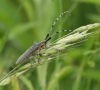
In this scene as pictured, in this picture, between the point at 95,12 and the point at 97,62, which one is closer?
the point at 97,62

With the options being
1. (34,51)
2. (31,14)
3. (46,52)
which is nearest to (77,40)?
(46,52)

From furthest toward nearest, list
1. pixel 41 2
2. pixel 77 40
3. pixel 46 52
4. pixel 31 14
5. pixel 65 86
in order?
1. pixel 31 14
2. pixel 41 2
3. pixel 65 86
4. pixel 46 52
5. pixel 77 40

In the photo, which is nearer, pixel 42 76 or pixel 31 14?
pixel 42 76

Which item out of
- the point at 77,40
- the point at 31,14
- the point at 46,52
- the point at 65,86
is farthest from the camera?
the point at 31,14

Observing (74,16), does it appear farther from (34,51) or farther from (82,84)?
(34,51)

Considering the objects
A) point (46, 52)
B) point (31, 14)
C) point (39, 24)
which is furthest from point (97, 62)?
point (46, 52)

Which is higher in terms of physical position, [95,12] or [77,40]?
[95,12]

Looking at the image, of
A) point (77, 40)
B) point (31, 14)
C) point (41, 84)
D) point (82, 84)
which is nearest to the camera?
point (77, 40)

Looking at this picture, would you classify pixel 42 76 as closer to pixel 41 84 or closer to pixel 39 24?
pixel 41 84

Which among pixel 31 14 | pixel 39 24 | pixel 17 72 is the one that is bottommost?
pixel 17 72
